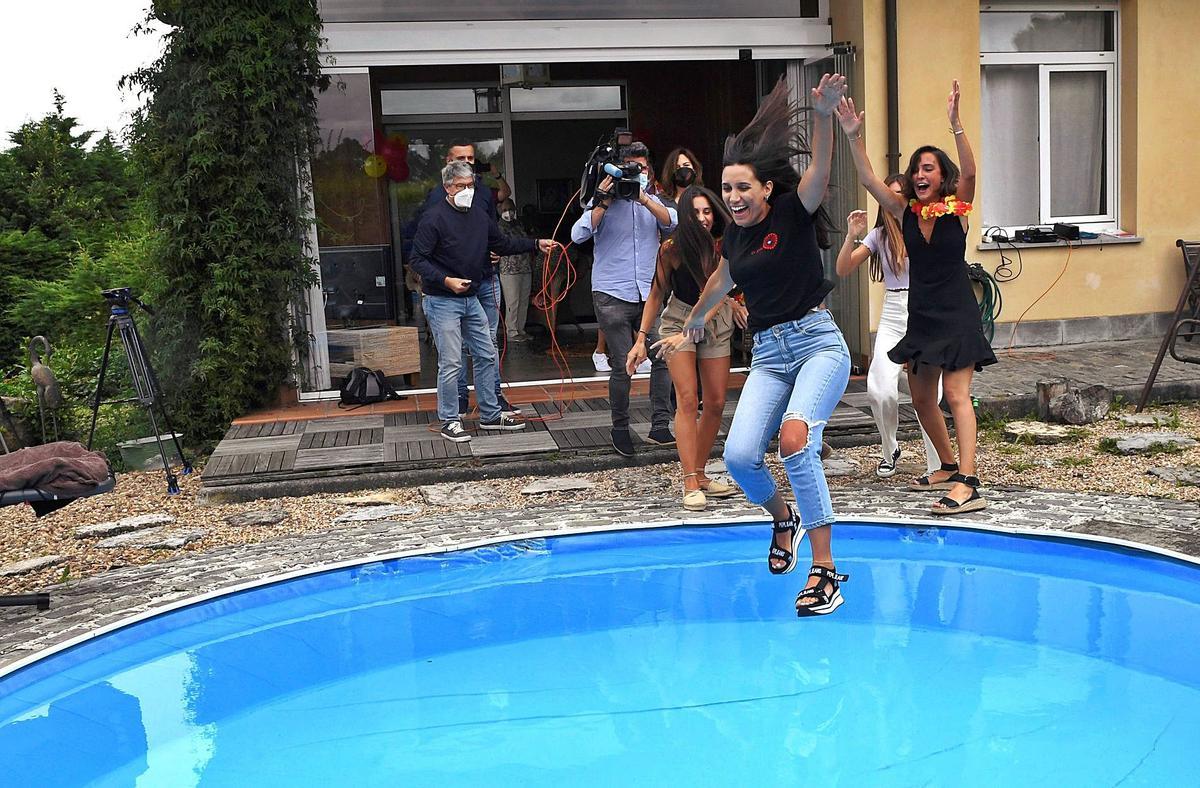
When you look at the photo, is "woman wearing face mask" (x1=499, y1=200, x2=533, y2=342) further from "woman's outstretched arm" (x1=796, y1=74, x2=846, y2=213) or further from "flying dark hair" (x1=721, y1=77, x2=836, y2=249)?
A: "woman's outstretched arm" (x1=796, y1=74, x2=846, y2=213)

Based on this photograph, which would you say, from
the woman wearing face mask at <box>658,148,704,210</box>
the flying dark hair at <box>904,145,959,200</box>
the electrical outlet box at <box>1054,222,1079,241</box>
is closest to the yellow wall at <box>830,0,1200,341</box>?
the electrical outlet box at <box>1054,222,1079,241</box>

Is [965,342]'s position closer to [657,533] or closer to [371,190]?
[657,533]

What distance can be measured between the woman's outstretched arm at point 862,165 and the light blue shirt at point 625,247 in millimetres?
1349

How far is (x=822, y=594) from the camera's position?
13.3 ft

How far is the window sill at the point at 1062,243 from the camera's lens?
9688 millimetres

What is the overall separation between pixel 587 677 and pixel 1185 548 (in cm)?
255

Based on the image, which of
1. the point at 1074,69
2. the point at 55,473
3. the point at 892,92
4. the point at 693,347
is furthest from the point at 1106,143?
the point at 55,473

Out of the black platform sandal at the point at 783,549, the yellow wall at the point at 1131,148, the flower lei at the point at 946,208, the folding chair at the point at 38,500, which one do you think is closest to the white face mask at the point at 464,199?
the flower lei at the point at 946,208

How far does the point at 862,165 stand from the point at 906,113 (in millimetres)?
4611

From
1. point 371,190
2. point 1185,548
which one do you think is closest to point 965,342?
point 1185,548

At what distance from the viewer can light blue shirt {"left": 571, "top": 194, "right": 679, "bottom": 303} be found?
21.5ft

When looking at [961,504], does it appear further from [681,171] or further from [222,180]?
[222,180]

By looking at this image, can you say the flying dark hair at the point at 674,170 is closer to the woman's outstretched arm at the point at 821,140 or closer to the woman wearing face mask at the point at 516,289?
the woman's outstretched arm at the point at 821,140

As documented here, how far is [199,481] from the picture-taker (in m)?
7.03
